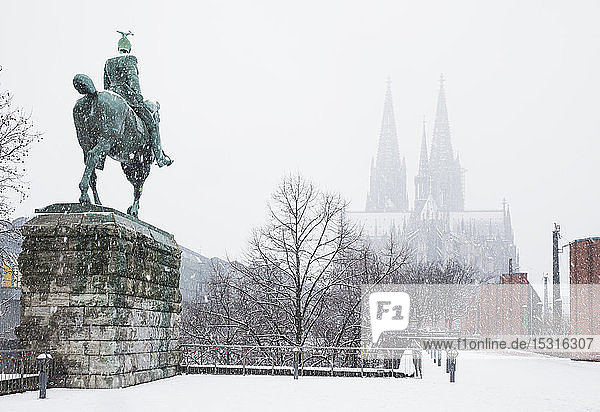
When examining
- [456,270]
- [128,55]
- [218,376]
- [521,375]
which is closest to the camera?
[128,55]

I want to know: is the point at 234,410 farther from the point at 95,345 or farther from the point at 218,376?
the point at 218,376

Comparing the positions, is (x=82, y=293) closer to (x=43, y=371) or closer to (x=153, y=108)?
(x=43, y=371)

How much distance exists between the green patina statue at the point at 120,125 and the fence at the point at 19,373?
10.3 feet

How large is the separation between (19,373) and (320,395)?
5.63 m

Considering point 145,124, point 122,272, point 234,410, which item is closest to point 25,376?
point 122,272

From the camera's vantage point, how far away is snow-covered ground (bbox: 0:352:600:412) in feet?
40.1

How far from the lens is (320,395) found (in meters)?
14.7

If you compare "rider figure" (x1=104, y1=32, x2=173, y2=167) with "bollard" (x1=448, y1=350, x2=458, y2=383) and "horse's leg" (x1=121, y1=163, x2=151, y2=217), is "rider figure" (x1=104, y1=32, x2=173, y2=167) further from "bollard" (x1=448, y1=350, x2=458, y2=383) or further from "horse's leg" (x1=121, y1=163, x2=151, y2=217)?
"bollard" (x1=448, y1=350, x2=458, y2=383)

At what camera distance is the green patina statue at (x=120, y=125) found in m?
14.8

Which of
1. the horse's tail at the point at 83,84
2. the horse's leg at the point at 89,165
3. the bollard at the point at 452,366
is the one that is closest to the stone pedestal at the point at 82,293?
the horse's leg at the point at 89,165

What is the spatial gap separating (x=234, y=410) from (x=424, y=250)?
462 ft

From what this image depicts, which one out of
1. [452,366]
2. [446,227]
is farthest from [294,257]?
[446,227]

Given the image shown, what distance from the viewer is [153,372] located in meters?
16.5

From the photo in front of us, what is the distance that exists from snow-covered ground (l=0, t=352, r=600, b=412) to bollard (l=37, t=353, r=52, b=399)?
0.16 m
